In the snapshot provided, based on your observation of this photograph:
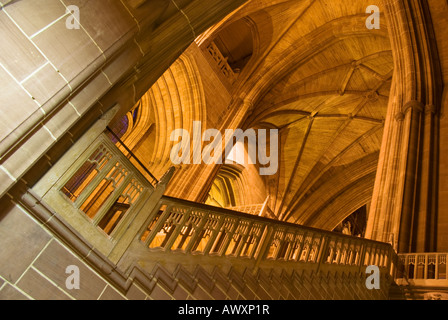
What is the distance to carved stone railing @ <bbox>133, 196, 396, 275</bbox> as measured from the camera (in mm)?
3412

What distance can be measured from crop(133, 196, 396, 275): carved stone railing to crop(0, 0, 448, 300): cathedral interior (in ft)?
0.07

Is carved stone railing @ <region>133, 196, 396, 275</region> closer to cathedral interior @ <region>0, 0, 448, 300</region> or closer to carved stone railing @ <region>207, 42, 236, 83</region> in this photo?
cathedral interior @ <region>0, 0, 448, 300</region>

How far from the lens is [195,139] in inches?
472

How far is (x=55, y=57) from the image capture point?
8.12 ft

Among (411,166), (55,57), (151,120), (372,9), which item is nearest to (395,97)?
(411,166)

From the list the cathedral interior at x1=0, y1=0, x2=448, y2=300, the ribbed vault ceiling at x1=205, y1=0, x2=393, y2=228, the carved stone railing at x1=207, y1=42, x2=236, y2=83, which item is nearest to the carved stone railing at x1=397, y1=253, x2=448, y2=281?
the cathedral interior at x1=0, y1=0, x2=448, y2=300

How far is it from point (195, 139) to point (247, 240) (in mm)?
7808

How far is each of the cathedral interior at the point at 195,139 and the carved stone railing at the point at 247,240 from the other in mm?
23

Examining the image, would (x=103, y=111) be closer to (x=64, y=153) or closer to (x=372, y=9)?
(x=64, y=153)

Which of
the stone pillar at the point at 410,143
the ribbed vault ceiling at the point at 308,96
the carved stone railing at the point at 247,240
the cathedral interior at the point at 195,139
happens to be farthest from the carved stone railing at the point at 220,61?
the carved stone railing at the point at 247,240

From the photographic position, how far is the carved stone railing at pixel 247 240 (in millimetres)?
3412

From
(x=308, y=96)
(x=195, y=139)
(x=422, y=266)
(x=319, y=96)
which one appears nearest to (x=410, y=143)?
(x=422, y=266)

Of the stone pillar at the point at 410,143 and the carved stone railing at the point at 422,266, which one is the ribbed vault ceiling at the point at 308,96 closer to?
the stone pillar at the point at 410,143
